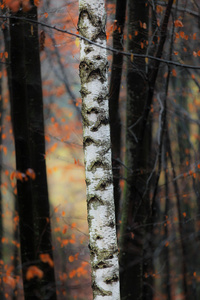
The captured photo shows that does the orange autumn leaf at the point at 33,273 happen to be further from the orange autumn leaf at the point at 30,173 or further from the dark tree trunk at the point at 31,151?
the orange autumn leaf at the point at 30,173

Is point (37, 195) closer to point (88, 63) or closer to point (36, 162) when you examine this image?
point (36, 162)

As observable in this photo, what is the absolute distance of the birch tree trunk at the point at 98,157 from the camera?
3039 mm

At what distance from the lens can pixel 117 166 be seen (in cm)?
638

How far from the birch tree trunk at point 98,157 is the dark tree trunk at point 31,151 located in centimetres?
283

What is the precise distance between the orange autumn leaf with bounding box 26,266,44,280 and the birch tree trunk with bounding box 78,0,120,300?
9.55 ft

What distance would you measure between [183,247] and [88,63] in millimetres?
8249

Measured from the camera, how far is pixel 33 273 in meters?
5.68

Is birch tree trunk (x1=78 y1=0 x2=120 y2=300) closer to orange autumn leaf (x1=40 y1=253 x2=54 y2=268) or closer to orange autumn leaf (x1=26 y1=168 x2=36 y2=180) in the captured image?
orange autumn leaf (x1=26 y1=168 x2=36 y2=180)

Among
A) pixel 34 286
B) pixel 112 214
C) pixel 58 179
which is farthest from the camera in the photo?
pixel 58 179

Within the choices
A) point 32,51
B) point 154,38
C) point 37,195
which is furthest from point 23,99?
point 154,38

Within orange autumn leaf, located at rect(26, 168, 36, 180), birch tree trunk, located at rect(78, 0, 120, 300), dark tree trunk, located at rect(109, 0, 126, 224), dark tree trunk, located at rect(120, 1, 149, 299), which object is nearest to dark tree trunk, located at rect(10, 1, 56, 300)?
orange autumn leaf, located at rect(26, 168, 36, 180)

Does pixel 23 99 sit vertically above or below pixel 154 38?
below

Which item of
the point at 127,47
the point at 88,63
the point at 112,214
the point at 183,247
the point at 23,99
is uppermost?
the point at 127,47

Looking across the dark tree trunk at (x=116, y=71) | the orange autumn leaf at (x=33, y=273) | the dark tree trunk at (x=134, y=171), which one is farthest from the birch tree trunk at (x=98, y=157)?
the orange autumn leaf at (x=33, y=273)
